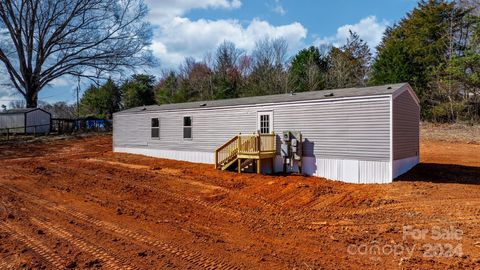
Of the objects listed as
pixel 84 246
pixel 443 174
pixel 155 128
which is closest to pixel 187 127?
pixel 155 128

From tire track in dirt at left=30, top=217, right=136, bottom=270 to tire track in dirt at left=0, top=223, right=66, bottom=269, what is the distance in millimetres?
396

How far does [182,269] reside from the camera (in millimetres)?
4660

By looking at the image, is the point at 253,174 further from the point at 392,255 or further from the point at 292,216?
the point at 392,255

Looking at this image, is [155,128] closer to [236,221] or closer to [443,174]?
[236,221]

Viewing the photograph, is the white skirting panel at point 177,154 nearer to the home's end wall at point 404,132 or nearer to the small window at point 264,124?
the small window at point 264,124

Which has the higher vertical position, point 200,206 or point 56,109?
point 56,109

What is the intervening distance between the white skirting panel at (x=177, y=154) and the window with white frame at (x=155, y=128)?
80cm

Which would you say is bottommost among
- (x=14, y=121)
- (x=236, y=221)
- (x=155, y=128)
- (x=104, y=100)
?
(x=236, y=221)

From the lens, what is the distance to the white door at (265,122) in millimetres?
13461

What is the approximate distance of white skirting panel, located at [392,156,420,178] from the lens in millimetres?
10819

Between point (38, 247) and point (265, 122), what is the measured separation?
9.51 meters

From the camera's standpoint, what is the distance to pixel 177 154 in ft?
55.9

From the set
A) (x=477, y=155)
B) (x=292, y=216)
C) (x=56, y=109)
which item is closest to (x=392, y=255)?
(x=292, y=216)

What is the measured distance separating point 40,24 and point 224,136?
2400 centimetres
